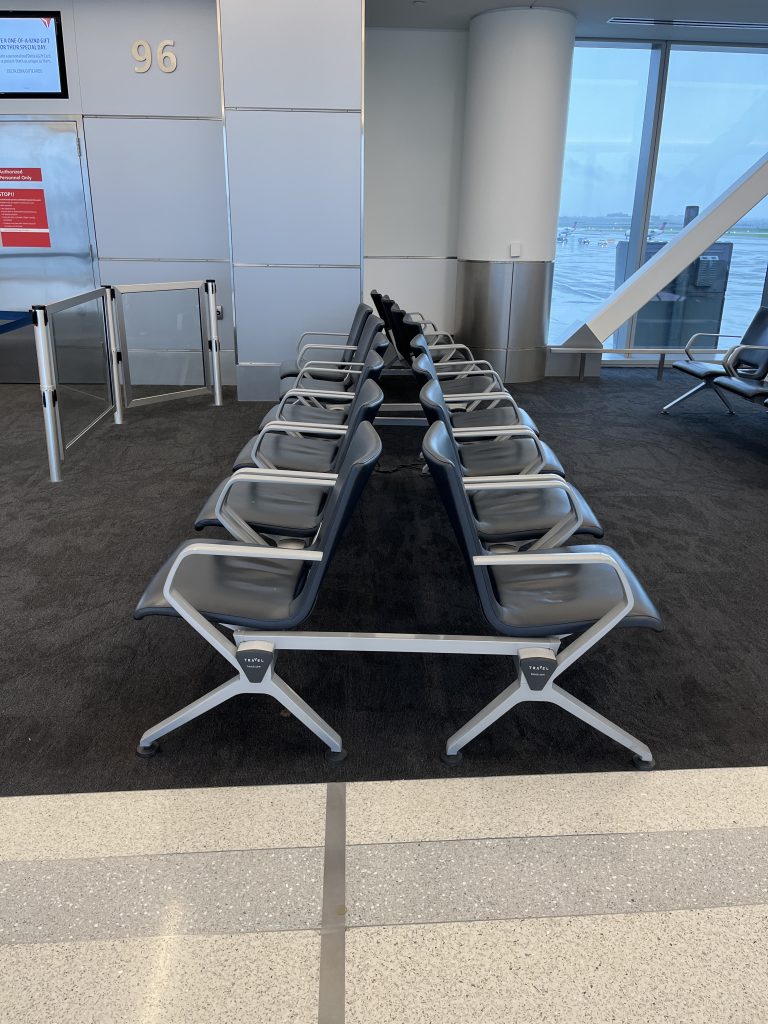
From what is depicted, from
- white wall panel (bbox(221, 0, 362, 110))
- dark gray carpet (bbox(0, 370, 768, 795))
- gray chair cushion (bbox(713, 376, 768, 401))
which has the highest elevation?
white wall panel (bbox(221, 0, 362, 110))

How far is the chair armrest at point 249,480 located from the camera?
2.34 metres

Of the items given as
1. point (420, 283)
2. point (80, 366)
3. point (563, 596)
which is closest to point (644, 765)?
point (563, 596)

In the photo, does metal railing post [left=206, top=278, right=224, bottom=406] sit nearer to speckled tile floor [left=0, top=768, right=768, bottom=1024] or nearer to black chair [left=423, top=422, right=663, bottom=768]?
black chair [left=423, top=422, right=663, bottom=768]

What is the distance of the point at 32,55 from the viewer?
19.5 ft

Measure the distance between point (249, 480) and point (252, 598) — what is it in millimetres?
469

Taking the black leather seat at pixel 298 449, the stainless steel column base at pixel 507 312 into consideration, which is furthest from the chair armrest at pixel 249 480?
the stainless steel column base at pixel 507 312

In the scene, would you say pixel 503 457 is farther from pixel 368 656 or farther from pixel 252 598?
pixel 252 598

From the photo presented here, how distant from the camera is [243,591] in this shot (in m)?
2.05

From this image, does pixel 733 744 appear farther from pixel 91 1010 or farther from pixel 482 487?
pixel 91 1010

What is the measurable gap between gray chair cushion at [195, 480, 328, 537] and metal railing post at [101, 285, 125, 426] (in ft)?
9.37

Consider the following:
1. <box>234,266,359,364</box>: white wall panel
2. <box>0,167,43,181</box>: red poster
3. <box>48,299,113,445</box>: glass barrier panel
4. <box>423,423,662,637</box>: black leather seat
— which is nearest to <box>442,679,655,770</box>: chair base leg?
<box>423,423,662,637</box>: black leather seat

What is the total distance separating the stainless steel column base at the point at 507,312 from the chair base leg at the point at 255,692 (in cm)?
538

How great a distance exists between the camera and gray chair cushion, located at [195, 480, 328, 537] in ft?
8.20

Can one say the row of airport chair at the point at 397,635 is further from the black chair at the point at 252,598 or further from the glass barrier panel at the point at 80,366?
the glass barrier panel at the point at 80,366
